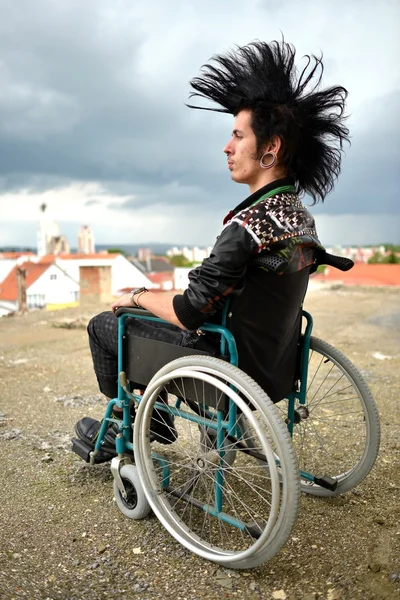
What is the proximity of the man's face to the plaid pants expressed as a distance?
0.66 m

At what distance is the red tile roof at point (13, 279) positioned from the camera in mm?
23425

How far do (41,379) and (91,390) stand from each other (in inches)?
25.6

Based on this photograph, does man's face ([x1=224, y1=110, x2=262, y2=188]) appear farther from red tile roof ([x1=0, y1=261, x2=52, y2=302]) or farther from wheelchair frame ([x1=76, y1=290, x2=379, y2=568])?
red tile roof ([x1=0, y1=261, x2=52, y2=302])

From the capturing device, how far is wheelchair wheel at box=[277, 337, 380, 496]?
241cm

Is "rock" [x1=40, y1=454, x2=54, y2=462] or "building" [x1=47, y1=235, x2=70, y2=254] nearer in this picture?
"rock" [x1=40, y1=454, x2=54, y2=462]

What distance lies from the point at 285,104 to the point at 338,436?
2.12 meters

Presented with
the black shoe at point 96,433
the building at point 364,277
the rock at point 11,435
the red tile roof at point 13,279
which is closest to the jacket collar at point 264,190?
the black shoe at point 96,433

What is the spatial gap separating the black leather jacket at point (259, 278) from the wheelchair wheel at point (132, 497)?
27.7 inches

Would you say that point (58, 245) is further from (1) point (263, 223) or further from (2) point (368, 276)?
(1) point (263, 223)

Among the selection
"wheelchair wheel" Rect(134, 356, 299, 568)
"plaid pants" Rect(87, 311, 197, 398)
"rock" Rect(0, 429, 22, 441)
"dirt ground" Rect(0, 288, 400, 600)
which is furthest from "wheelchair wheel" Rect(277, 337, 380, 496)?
"rock" Rect(0, 429, 22, 441)

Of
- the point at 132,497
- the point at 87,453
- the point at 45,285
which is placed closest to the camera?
the point at 132,497

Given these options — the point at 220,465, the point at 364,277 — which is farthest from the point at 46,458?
the point at 364,277

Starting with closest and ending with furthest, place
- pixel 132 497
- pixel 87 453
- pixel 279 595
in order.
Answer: pixel 279 595
pixel 132 497
pixel 87 453

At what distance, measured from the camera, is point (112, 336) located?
2410mm
